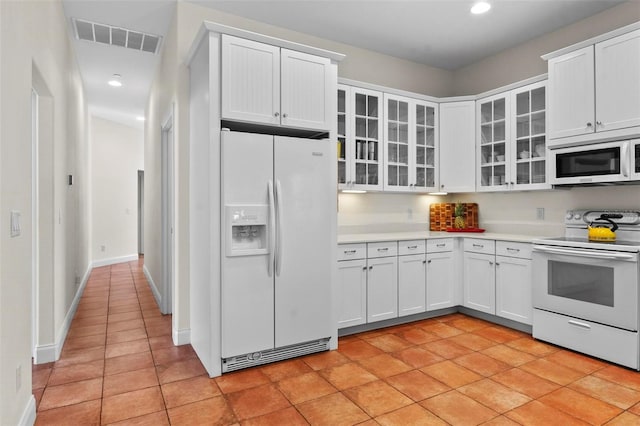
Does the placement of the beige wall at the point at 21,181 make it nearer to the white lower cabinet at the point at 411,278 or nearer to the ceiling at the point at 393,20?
the ceiling at the point at 393,20

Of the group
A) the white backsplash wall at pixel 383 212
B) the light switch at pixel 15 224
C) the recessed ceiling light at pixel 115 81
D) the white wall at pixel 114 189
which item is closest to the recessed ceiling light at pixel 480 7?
the white backsplash wall at pixel 383 212

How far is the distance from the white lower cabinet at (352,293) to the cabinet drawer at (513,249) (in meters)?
1.37

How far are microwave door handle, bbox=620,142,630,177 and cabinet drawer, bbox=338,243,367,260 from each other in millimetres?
2191

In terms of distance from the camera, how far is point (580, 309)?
3.17m

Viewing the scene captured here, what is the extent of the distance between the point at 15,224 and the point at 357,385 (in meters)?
2.21

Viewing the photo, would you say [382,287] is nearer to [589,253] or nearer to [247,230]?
[247,230]

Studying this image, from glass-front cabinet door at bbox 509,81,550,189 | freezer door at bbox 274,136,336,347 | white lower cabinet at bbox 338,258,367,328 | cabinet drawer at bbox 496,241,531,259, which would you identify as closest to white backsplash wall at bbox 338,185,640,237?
glass-front cabinet door at bbox 509,81,550,189

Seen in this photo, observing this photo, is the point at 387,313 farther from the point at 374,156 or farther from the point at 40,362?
the point at 40,362

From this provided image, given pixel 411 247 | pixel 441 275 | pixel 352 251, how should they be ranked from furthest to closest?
1. pixel 441 275
2. pixel 411 247
3. pixel 352 251

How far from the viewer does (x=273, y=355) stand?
3.03 metres

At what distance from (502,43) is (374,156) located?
6.37ft

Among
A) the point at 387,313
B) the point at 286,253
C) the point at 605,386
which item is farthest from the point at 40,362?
the point at 605,386

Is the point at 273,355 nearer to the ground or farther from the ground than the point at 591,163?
nearer to the ground

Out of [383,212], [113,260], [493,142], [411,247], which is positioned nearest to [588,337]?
[411,247]
